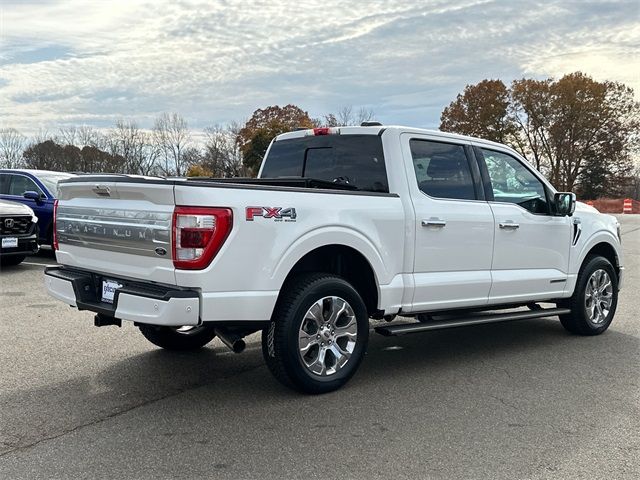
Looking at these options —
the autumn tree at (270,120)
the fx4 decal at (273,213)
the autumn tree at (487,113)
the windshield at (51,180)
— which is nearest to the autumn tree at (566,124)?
the autumn tree at (487,113)

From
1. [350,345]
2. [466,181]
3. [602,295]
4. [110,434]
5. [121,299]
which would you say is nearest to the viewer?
[110,434]

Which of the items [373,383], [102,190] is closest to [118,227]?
[102,190]

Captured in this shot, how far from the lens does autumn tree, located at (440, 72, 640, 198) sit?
168ft

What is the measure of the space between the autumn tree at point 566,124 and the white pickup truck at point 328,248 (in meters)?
48.0

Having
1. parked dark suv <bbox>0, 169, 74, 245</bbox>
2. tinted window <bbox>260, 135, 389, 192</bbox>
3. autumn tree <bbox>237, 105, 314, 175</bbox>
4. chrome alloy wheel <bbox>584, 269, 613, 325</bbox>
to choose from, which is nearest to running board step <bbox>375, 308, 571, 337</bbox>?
chrome alloy wheel <bbox>584, 269, 613, 325</bbox>

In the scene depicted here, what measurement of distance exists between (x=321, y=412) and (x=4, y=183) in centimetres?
1123

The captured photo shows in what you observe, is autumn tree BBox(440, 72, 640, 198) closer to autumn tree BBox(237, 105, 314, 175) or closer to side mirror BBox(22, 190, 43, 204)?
autumn tree BBox(237, 105, 314, 175)

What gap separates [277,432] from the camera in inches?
154

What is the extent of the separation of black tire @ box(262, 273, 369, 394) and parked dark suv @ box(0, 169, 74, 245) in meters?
8.86

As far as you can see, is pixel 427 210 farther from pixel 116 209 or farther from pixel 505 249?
pixel 116 209

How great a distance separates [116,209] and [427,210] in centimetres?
241

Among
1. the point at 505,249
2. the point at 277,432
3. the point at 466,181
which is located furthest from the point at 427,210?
the point at 277,432

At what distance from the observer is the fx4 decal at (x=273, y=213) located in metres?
4.09

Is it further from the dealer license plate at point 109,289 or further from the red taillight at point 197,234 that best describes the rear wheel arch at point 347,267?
the dealer license plate at point 109,289
